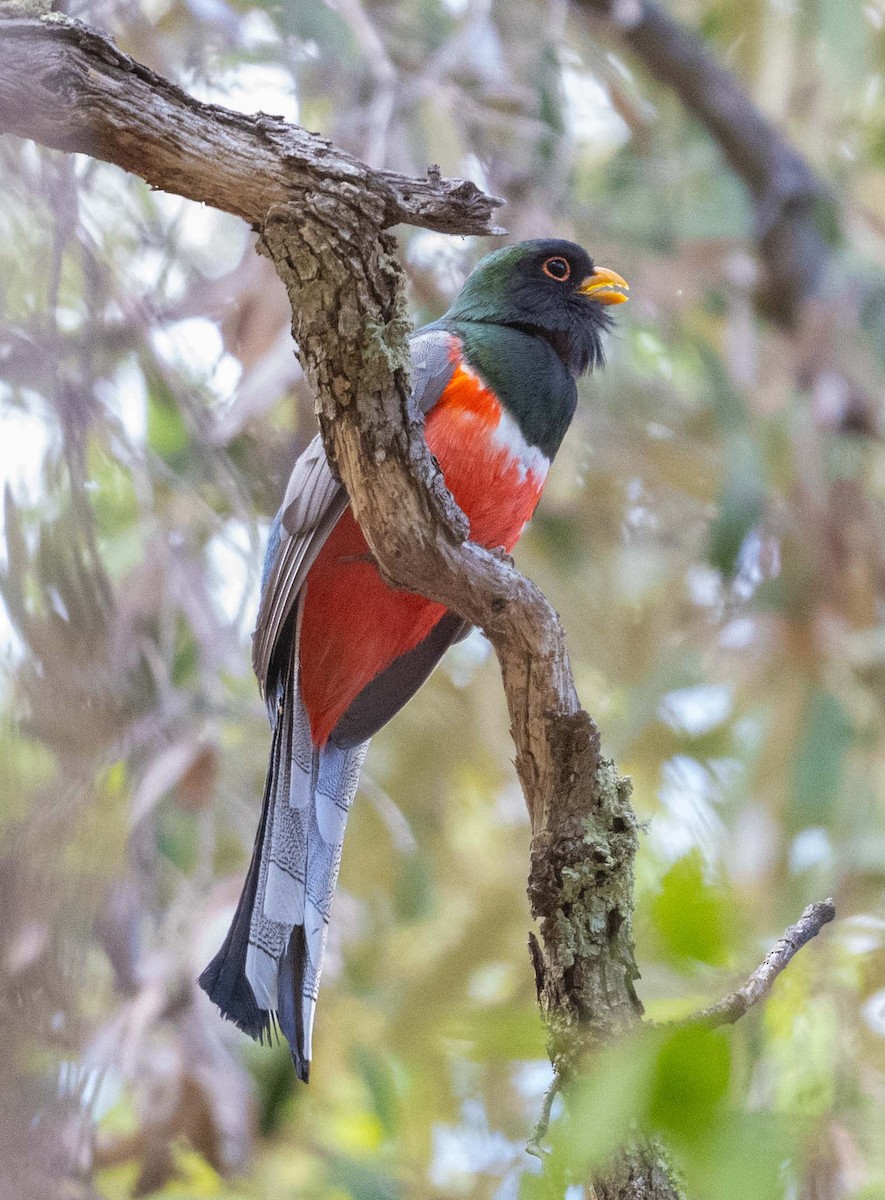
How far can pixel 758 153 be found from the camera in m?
5.79

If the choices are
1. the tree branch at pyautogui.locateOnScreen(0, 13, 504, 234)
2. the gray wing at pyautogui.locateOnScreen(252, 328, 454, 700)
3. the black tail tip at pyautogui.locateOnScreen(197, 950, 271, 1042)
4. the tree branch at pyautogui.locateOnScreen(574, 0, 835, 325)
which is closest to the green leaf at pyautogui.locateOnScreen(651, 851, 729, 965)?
the tree branch at pyautogui.locateOnScreen(0, 13, 504, 234)

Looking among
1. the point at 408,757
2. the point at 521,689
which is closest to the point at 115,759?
the point at 521,689

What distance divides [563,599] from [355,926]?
136 cm

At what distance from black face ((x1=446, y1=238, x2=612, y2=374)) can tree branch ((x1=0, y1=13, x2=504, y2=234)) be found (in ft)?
4.98

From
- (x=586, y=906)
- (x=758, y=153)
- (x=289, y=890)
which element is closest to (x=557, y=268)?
(x=289, y=890)

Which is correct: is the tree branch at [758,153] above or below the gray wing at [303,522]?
above

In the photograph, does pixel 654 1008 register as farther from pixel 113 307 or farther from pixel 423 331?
pixel 113 307

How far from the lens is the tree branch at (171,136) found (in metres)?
1.91

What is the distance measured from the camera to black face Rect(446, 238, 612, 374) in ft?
11.6

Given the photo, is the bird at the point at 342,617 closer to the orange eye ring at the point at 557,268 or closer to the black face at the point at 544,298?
the black face at the point at 544,298

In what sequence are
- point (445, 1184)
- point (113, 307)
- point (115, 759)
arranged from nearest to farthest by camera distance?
point (115, 759), point (113, 307), point (445, 1184)

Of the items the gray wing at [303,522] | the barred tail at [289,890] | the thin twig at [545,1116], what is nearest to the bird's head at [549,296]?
the gray wing at [303,522]

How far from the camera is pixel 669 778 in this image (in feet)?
15.8

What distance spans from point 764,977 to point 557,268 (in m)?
2.26
